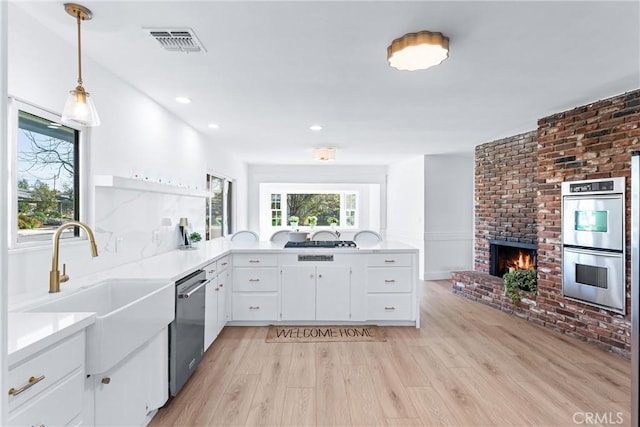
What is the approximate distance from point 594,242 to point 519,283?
1149mm

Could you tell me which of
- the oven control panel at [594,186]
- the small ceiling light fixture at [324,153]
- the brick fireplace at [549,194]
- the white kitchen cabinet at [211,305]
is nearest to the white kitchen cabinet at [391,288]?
the brick fireplace at [549,194]

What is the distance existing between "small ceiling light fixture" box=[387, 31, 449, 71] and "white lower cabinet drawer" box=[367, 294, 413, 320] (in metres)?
2.50

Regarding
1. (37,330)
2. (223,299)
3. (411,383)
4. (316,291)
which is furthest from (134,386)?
(316,291)

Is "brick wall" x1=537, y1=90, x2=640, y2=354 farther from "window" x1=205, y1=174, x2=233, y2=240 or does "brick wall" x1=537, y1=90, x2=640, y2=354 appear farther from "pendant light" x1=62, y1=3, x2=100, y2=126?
"window" x1=205, y1=174, x2=233, y2=240

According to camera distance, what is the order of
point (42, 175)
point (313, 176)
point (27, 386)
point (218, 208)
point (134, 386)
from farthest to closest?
1. point (313, 176)
2. point (218, 208)
3. point (42, 175)
4. point (134, 386)
5. point (27, 386)

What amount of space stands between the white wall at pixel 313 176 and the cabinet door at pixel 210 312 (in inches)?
206

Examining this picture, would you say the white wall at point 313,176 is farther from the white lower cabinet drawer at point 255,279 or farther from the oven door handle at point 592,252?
the oven door handle at point 592,252

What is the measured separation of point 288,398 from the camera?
2.37m

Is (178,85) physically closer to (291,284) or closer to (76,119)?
(76,119)

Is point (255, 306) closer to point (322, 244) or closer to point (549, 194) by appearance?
point (322, 244)

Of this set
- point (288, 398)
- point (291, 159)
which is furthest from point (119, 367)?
point (291, 159)

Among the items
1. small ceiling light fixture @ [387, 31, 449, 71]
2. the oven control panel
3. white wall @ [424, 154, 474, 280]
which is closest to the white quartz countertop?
the oven control panel

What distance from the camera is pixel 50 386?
1.21 meters

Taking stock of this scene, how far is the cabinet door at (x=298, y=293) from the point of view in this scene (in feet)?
12.5
